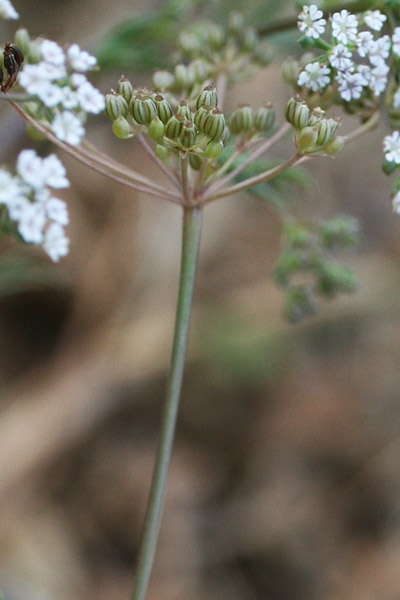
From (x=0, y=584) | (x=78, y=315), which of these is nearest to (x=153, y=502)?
(x=0, y=584)

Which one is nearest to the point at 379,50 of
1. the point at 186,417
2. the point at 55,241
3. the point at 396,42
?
the point at 396,42

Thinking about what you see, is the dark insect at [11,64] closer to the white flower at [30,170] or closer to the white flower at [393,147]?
the white flower at [30,170]

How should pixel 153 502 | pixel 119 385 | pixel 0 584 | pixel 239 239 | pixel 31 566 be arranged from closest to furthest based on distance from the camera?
pixel 153 502, pixel 0 584, pixel 31 566, pixel 119 385, pixel 239 239

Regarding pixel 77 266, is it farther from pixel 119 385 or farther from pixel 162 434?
pixel 162 434

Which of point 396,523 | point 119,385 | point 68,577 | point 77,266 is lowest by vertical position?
point 68,577

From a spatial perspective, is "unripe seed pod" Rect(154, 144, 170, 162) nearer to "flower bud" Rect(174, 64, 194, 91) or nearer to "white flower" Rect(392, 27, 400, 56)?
"flower bud" Rect(174, 64, 194, 91)

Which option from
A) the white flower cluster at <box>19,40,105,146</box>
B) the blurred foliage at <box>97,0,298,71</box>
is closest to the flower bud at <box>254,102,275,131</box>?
the white flower cluster at <box>19,40,105,146</box>

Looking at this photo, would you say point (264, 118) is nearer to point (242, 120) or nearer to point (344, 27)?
point (242, 120)
